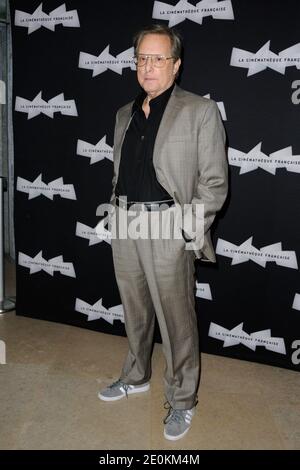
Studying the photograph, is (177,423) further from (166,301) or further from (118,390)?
(166,301)

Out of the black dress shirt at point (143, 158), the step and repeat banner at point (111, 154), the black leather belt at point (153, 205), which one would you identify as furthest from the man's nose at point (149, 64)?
the step and repeat banner at point (111, 154)

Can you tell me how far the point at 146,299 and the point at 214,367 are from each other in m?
0.80

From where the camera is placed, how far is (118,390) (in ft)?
6.96

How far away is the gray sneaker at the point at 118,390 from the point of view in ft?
6.88

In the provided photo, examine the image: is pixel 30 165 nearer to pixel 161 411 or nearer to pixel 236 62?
pixel 236 62

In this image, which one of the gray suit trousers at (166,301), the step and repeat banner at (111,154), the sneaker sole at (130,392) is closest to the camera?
the gray suit trousers at (166,301)

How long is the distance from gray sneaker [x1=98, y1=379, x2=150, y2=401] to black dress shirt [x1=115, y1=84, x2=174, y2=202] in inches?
39.6

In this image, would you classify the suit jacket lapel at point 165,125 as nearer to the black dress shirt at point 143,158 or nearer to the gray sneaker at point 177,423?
the black dress shirt at point 143,158

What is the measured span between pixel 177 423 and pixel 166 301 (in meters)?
0.57

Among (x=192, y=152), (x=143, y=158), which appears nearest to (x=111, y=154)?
(x=143, y=158)

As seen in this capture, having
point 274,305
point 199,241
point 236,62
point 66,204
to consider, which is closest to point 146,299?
point 199,241

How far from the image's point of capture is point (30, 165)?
2830 mm

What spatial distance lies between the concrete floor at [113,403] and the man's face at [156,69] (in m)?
1.52
